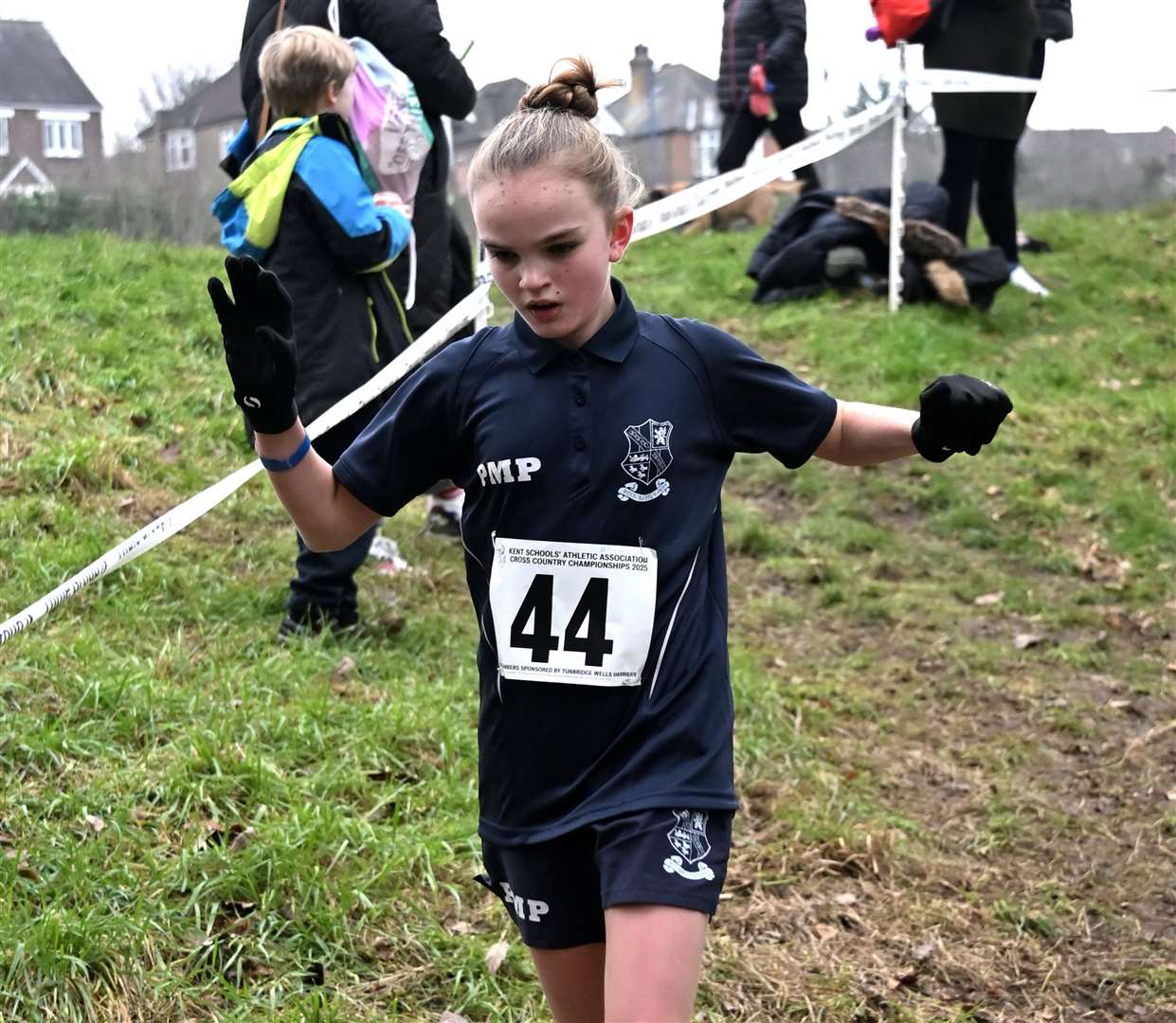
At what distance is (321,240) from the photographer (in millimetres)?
4875

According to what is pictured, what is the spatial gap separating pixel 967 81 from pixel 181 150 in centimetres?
538

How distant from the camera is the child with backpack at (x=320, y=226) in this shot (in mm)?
4766

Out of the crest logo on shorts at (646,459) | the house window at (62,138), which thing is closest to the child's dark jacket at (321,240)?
the crest logo on shorts at (646,459)

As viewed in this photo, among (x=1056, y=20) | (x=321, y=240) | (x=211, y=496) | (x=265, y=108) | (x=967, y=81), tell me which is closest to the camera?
(x=211, y=496)

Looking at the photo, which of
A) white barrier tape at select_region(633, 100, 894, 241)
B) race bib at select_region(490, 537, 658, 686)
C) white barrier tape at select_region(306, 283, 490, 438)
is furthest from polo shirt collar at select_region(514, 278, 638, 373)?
white barrier tape at select_region(633, 100, 894, 241)

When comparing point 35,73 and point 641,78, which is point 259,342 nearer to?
point 35,73

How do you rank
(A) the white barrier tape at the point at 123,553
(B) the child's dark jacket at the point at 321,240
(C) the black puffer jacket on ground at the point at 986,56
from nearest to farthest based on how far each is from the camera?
1. (A) the white barrier tape at the point at 123,553
2. (B) the child's dark jacket at the point at 321,240
3. (C) the black puffer jacket on ground at the point at 986,56

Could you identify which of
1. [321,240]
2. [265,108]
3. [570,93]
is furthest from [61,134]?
[570,93]

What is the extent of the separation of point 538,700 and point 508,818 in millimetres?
206

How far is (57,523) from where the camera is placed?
18.7 feet

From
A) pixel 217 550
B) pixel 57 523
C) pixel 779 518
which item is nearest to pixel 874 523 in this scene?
pixel 779 518

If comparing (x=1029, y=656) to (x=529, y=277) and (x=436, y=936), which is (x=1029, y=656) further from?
(x=529, y=277)

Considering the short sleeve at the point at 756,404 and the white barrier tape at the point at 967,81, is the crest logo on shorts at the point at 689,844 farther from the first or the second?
the white barrier tape at the point at 967,81

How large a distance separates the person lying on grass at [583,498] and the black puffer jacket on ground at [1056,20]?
8977mm
